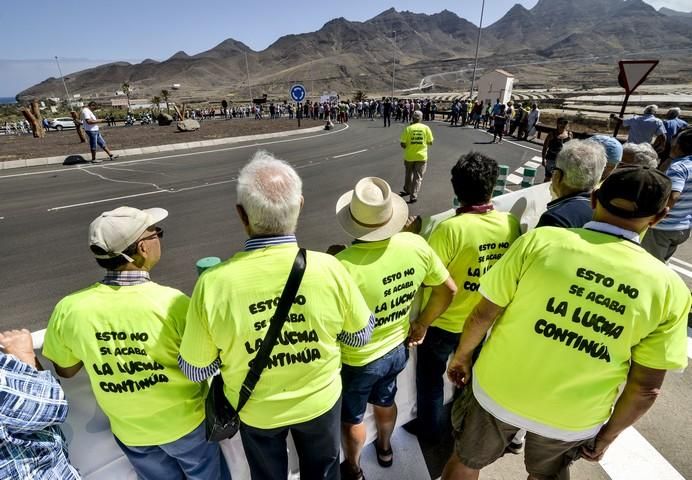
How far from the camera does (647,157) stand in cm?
404

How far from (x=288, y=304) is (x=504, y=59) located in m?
191

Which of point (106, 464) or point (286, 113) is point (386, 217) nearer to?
point (106, 464)

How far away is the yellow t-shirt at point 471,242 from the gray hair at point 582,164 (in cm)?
58

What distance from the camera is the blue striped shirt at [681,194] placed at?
382 cm

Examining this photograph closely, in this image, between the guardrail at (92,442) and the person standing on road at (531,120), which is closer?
the guardrail at (92,442)

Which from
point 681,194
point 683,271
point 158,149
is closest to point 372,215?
point 681,194

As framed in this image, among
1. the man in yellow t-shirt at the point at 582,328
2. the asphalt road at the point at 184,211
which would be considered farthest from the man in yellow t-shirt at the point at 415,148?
the man in yellow t-shirt at the point at 582,328

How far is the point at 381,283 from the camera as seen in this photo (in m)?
2.06

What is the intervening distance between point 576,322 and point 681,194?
3.68 metres

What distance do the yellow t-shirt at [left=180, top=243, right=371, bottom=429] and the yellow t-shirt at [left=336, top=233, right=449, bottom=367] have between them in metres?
0.28

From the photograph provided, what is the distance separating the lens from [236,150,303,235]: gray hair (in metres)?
1.55

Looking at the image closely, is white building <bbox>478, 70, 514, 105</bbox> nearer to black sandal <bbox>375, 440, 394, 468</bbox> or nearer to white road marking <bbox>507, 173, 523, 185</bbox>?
white road marking <bbox>507, 173, 523, 185</bbox>

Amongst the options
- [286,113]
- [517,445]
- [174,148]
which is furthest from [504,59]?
[517,445]

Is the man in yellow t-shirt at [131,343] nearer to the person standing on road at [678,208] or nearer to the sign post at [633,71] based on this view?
the person standing on road at [678,208]
